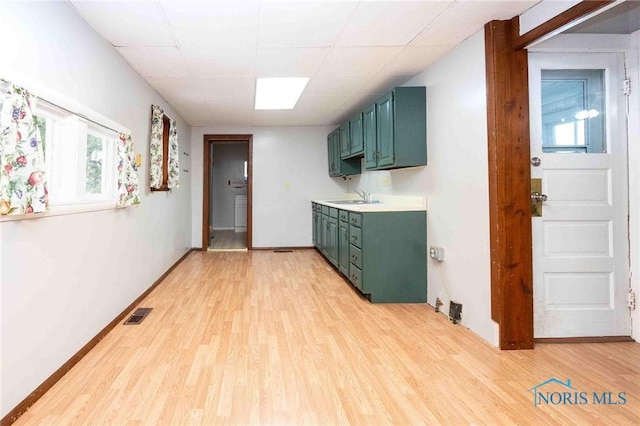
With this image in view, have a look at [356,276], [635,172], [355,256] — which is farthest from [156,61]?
[635,172]

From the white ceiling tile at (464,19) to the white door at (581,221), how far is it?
416mm

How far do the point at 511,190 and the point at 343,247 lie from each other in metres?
2.15

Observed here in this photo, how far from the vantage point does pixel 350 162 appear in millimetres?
5590

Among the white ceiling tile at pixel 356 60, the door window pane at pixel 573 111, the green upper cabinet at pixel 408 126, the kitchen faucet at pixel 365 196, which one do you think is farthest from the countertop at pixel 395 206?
the white ceiling tile at pixel 356 60

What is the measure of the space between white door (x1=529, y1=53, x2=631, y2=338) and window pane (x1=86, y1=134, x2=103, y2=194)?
3153 millimetres

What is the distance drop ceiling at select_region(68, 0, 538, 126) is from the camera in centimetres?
219

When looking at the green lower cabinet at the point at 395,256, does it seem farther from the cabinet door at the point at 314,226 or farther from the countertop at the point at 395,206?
the cabinet door at the point at 314,226

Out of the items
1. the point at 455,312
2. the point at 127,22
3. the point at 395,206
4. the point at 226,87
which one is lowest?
the point at 455,312

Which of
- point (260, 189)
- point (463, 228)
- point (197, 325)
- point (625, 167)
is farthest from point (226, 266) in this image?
point (625, 167)

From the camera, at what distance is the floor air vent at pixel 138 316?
9.23 ft

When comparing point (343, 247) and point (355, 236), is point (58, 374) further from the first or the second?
point (343, 247)

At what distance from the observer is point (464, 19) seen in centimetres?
236

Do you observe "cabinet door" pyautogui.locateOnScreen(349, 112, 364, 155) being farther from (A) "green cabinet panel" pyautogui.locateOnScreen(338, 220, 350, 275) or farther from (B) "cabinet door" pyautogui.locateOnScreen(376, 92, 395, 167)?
(A) "green cabinet panel" pyautogui.locateOnScreen(338, 220, 350, 275)

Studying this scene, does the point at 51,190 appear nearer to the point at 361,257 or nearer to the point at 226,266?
the point at 361,257
